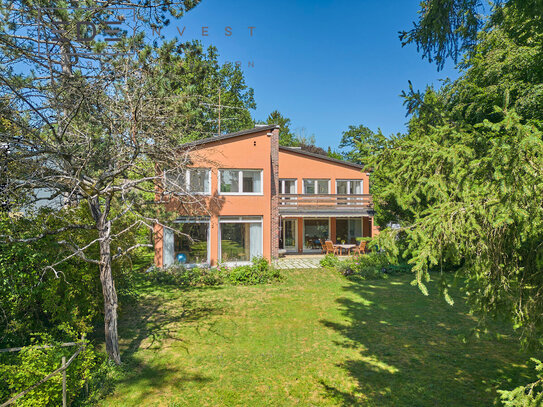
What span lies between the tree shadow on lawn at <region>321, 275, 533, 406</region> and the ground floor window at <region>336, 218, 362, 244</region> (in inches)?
530

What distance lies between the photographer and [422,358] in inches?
277

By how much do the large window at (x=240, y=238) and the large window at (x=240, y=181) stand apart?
151cm

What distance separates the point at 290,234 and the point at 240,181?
8843 mm

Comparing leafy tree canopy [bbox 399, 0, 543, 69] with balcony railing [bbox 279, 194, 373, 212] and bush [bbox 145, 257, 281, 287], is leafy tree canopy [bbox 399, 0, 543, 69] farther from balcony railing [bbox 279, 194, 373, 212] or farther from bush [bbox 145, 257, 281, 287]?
balcony railing [bbox 279, 194, 373, 212]

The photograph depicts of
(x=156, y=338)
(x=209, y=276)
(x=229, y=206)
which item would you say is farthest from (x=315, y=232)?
(x=156, y=338)

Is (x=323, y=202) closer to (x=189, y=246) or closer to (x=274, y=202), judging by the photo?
(x=274, y=202)

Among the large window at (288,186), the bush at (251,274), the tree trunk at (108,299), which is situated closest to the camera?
the tree trunk at (108,299)

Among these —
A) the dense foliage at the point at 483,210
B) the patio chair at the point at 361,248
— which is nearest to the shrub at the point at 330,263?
the patio chair at the point at 361,248

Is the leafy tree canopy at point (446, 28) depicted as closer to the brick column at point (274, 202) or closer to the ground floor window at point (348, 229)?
the brick column at point (274, 202)

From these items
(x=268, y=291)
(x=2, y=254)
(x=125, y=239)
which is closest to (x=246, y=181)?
(x=268, y=291)

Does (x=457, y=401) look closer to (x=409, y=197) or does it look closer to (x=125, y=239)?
(x=409, y=197)

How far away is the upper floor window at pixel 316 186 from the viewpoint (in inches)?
925

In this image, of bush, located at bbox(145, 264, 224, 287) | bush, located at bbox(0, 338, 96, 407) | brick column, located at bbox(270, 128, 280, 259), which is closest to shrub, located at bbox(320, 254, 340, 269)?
brick column, located at bbox(270, 128, 280, 259)

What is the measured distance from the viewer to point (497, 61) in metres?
11.9
